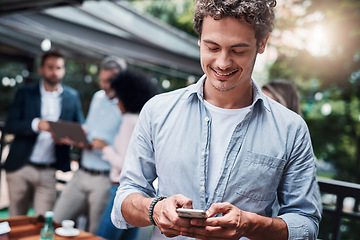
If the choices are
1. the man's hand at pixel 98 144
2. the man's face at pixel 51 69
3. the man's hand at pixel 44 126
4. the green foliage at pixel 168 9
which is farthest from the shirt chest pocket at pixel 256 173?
the green foliage at pixel 168 9

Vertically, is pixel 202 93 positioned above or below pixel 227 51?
below

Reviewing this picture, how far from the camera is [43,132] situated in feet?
10.6

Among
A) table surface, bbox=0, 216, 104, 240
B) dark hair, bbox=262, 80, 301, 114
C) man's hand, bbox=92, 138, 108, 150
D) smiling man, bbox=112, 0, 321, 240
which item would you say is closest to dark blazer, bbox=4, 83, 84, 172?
man's hand, bbox=92, 138, 108, 150

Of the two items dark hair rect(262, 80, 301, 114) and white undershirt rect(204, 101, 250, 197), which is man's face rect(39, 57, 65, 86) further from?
white undershirt rect(204, 101, 250, 197)

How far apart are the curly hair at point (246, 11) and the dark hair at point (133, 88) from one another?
1.43 metres

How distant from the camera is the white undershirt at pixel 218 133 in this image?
130 cm

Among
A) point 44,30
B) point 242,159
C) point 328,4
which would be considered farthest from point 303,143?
point 44,30

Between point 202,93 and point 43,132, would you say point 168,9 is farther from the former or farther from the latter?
point 202,93

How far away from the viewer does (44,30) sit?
3570 millimetres

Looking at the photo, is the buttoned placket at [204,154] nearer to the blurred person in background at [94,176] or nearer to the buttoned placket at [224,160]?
the buttoned placket at [224,160]

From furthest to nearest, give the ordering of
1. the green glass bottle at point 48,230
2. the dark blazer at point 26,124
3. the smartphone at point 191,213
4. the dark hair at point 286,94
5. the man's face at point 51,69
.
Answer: the man's face at point 51,69, the dark blazer at point 26,124, the dark hair at point 286,94, the green glass bottle at point 48,230, the smartphone at point 191,213

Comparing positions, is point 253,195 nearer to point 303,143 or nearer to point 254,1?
point 303,143

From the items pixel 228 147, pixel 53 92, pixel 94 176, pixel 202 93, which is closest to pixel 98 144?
pixel 94 176

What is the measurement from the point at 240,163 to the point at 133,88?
1615 mm
